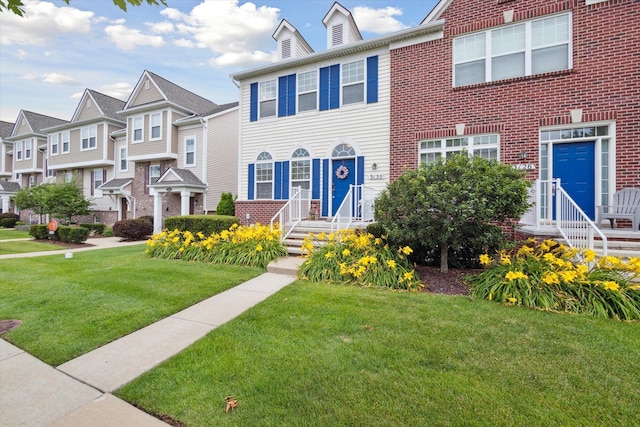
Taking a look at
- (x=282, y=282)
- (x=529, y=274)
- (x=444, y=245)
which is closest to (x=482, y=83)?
(x=444, y=245)

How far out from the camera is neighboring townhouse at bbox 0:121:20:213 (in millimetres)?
29453

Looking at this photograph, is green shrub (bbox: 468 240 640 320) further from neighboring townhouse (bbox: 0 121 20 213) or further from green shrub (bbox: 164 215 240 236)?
neighboring townhouse (bbox: 0 121 20 213)

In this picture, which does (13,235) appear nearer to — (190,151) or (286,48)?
(190,151)

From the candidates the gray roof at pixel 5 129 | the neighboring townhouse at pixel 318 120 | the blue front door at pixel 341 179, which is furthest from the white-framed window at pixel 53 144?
the blue front door at pixel 341 179

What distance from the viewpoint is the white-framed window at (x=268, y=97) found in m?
12.5

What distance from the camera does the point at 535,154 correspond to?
27.4ft

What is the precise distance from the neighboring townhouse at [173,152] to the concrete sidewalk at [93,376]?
45.8 feet

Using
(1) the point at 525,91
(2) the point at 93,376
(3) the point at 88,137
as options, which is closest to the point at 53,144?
(3) the point at 88,137

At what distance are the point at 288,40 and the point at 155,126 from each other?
35.4ft

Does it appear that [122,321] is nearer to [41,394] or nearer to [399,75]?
[41,394]

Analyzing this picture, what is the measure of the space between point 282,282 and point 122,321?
2.77 meters

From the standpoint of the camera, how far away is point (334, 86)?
36.8 feet

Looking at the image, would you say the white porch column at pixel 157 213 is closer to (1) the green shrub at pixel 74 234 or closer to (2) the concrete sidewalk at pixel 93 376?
(1) the green shrub at pixel 74 234

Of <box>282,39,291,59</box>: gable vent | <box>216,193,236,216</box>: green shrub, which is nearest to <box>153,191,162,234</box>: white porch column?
<box>216,193,236,216</box>: green shrub
